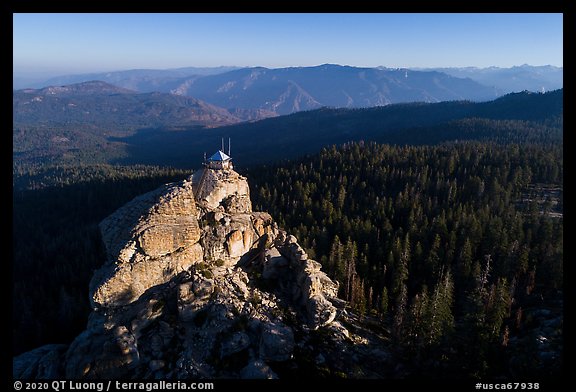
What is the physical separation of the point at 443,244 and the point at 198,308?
45.9m

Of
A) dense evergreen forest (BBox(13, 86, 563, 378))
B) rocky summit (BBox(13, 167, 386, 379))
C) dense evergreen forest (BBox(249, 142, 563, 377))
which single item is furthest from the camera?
dense evergreen forest (BBox(13, 86, 563, 378))

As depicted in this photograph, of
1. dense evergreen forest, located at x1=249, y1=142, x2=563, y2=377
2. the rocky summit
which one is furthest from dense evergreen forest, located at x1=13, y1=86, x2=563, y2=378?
the rocky summit

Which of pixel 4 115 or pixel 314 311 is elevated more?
pixel 4 115

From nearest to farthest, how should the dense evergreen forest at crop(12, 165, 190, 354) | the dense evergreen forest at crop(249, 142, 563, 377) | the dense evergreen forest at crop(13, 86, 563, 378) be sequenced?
the dense evergreen forest at crop(249, 142, 563, 377)
the dense evergreen forest at crop(13, 86, 563, 378)
the dense evergreen forest at crop(12, 165, 190, 354)

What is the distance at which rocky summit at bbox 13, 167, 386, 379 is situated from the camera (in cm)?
2877

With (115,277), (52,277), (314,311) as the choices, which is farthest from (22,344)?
(314,311)

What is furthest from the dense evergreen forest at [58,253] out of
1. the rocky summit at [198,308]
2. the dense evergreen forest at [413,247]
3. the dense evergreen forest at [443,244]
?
the dense evergreen forest at [443,244]

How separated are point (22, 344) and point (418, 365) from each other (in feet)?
163

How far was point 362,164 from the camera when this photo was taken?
10944 centimetres

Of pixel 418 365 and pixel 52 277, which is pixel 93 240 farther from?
pixel 418 365

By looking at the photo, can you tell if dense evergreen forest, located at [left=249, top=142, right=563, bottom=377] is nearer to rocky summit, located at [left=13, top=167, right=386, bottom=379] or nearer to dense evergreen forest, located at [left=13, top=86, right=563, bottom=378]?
dense evergreen forest, located at [left=13, top=86, right=563, bottom=378]

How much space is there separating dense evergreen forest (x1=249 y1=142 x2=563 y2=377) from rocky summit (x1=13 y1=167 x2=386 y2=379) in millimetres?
7457

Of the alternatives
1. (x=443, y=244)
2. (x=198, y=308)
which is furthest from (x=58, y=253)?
(x=443, y=244)

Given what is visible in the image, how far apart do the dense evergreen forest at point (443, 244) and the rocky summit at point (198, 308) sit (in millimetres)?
7457
